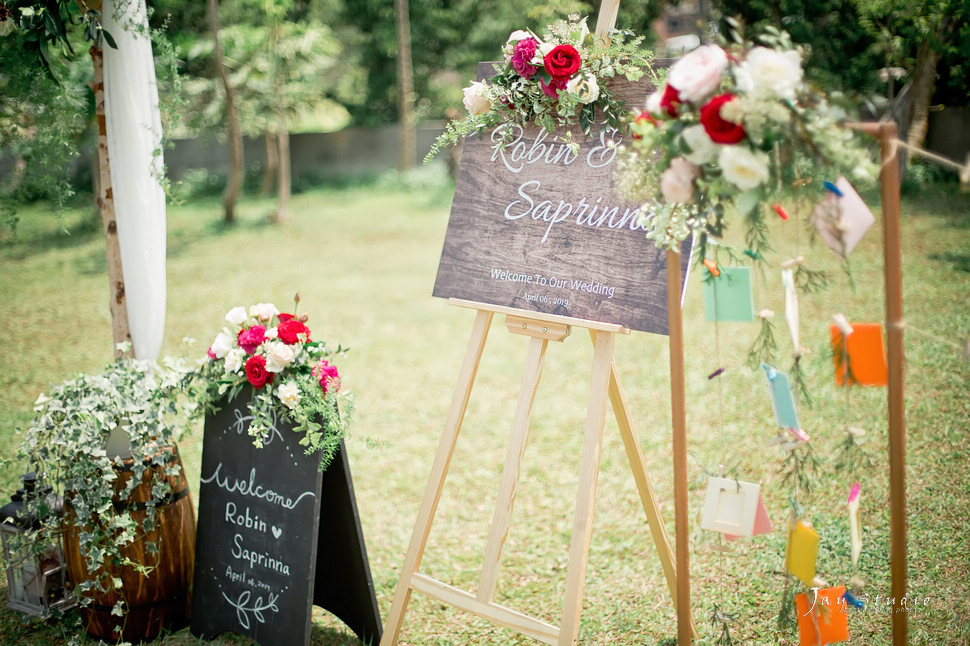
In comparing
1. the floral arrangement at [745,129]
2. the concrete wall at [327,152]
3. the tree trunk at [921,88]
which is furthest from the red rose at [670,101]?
the concrete wall at [327,152]

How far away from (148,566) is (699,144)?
2189 millimetres

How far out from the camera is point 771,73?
54.4 inches

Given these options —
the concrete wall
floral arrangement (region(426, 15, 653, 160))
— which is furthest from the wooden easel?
the concrete wall

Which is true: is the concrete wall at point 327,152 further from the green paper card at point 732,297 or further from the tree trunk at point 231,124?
the green paper card at point 732,297

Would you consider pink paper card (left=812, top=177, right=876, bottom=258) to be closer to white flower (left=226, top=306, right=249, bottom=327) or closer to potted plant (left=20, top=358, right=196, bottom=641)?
white flower (left=226, top=306, right=249, bottom=327)

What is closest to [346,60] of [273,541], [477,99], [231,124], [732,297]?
[231,124]

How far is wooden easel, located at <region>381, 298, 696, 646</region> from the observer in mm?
2072

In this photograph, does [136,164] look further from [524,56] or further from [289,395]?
[524,56]

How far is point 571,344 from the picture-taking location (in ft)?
18.6

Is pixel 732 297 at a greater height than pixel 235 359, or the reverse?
pixel 732 297

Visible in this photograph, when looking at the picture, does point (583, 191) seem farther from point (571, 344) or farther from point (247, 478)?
point (571, 344)

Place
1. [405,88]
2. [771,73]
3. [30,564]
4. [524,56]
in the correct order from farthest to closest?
[405,88]
[30,564]
[524,56]
[771,73]

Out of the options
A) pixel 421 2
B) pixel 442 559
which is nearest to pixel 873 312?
pixel 442 559

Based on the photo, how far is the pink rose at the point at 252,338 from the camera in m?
2.30
